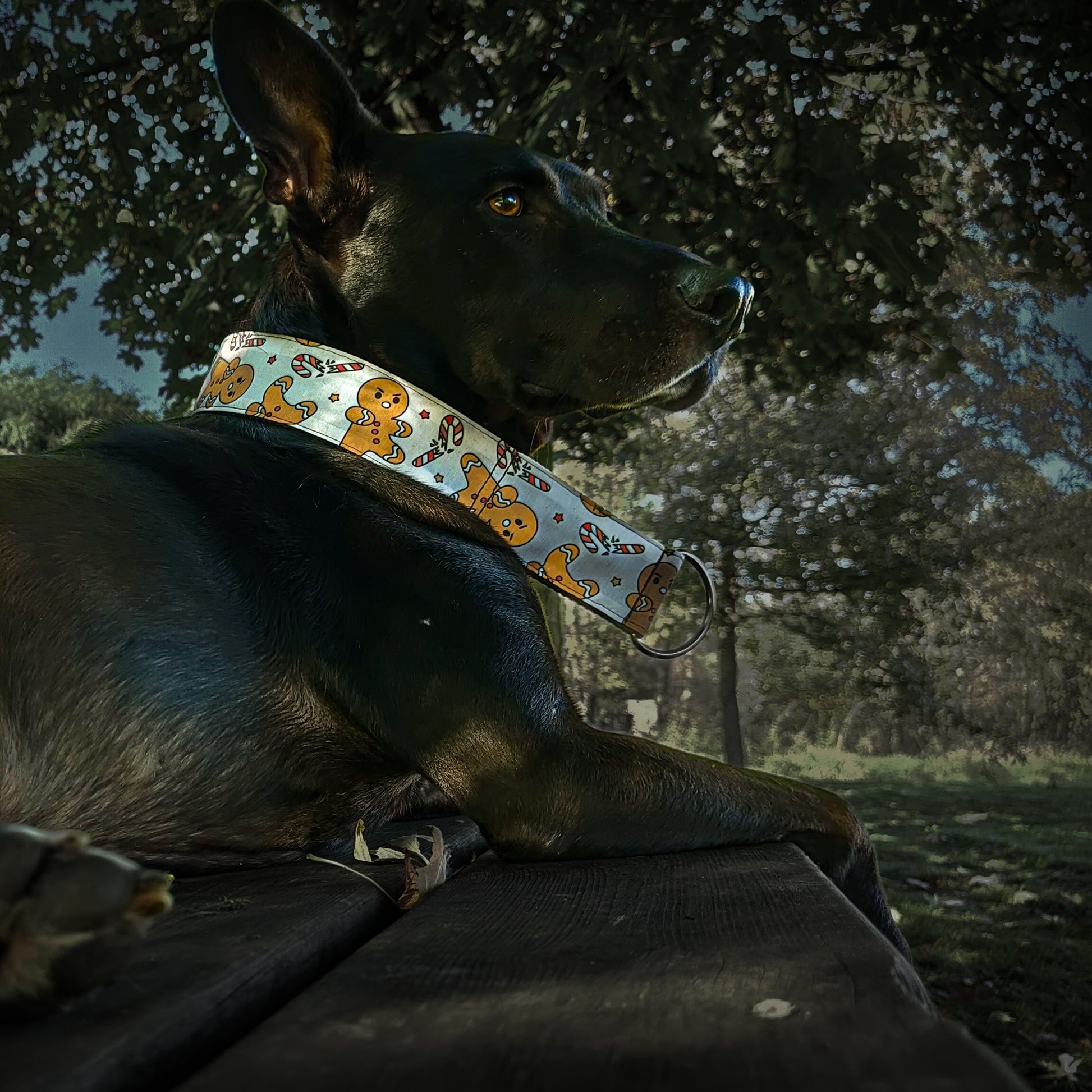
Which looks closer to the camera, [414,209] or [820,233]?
[414,209]

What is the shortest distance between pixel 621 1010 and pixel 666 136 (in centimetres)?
409

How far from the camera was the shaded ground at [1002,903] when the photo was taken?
472cm

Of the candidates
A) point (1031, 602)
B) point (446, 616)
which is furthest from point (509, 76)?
point (1031, 602)

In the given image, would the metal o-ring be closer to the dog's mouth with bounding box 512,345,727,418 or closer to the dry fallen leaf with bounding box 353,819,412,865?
the dog's mouth with bounding box 512,345,727,418

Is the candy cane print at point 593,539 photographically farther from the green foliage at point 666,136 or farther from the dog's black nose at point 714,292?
the green foliage at point 666,136

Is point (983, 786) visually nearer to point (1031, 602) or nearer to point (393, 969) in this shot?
point (1031, 602)

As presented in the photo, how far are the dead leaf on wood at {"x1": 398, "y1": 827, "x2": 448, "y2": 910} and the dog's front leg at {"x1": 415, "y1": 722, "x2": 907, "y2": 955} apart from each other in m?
0.17

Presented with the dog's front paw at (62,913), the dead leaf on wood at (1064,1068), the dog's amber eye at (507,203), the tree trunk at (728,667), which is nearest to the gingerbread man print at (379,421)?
the dog's amber eye at (507,203)

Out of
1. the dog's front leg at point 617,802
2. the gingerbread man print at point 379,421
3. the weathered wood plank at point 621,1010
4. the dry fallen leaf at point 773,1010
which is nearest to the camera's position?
the weathered wood plank at point 621,1010

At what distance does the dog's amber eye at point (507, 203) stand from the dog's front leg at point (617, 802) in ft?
3.42

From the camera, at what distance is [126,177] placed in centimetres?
455

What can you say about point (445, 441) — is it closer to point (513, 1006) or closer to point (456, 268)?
point (456, 268)

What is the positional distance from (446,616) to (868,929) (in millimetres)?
810

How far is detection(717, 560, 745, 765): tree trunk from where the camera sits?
7.48 metres
